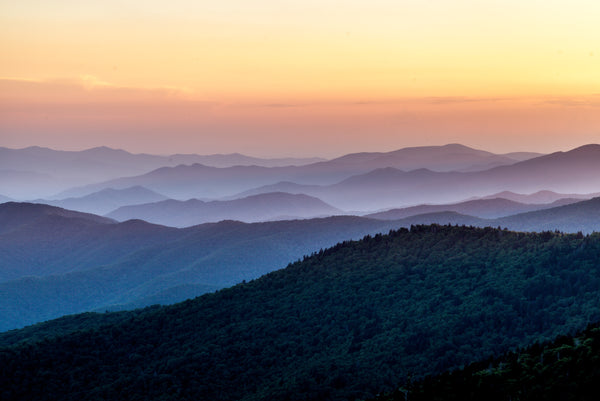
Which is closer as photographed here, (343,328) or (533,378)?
(533,378)

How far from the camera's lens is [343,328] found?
111m

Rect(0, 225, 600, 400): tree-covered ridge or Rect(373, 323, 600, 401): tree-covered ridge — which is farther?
Rect(0, 225, 600, 400): tree-covered ridge

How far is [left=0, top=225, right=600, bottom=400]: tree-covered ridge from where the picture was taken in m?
→ 92.2

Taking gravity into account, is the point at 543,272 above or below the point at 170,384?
above

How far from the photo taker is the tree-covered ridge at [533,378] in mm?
49156

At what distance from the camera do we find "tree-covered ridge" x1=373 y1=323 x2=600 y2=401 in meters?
49.2

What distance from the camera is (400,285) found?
392ft

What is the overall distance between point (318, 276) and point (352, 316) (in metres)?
20.5

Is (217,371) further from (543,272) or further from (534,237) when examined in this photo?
(534,237)

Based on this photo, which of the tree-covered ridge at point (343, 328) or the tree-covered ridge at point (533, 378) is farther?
the tree-covered ridge at point (343, 328)

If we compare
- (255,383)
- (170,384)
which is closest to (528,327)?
(255,383)

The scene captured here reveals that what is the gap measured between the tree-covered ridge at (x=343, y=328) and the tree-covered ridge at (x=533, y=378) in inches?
880

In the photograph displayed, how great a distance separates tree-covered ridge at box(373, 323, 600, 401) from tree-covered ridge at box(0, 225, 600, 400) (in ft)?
73.3

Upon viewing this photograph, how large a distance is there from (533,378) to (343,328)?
190ft
